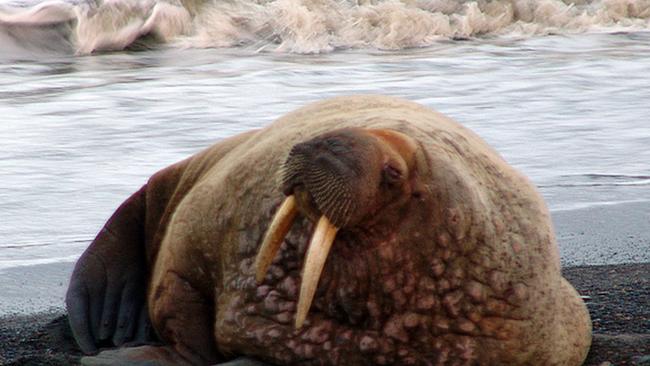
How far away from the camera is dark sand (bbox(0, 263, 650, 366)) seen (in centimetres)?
347

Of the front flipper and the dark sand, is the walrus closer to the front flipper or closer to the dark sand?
the front flipper

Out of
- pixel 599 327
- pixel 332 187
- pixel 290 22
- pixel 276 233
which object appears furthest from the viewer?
pixel 290 22

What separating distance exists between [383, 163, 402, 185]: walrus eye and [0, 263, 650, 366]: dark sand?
3.04 feet

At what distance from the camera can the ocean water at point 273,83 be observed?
722cm

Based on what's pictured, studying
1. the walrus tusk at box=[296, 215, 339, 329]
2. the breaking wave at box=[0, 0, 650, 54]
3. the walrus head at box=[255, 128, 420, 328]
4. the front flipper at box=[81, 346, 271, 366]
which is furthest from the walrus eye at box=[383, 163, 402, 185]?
the breaking wave at box=[0, 0, 650, 54]

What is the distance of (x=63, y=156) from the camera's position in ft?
26.7

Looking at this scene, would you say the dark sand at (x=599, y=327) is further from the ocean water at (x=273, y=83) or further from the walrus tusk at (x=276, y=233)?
the ocean water at (x=273, y=83)

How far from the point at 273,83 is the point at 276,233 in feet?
32.0

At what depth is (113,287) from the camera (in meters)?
4.00

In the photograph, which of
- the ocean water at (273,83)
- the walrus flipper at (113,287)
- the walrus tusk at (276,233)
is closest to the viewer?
the walrus tusk at (276,233)

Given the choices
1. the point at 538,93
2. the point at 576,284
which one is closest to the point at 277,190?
the point at 576,284

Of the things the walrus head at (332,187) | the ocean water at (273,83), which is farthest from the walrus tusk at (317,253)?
the ocean water at (273,83)

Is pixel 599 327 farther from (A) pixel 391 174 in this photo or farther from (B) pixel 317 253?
(B) pixel 317 253

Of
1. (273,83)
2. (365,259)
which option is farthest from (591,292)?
(273,83)
